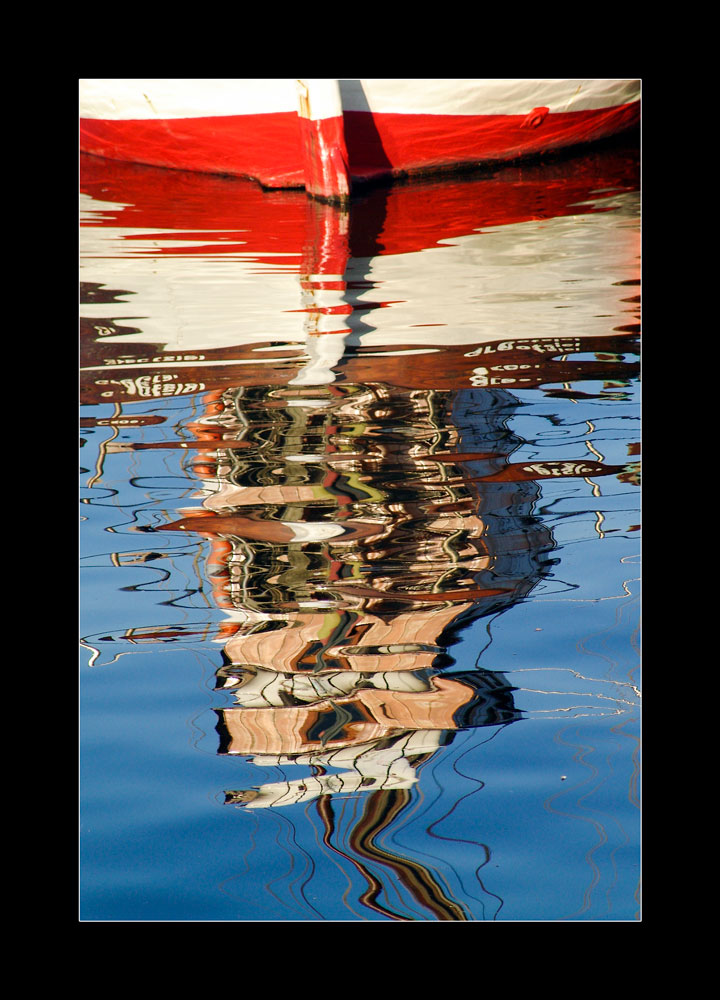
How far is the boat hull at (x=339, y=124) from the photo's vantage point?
179 cm

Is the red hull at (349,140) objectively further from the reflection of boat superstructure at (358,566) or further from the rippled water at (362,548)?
the reflection of boat superstructure at (358,566)

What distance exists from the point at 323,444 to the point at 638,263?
2.61ft

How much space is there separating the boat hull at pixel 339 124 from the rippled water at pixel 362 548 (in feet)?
0.17

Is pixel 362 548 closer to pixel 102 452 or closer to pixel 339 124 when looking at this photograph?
pixel 102 452

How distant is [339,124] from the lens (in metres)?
1.92

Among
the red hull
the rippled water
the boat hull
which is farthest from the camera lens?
the red hull

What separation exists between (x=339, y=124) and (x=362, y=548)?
852 mm

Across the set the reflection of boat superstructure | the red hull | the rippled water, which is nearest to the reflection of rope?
the rippled water

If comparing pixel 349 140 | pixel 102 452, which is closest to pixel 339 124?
pixel 349 140

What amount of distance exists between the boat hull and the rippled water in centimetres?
5

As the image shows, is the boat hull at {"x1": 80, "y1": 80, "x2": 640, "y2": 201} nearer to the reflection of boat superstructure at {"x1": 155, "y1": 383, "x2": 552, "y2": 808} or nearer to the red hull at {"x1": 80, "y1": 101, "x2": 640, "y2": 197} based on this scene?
the red hull at {"x1": 80, "y1": 101, "x2": 640, "y2": 197}

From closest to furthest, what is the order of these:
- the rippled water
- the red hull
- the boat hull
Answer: the rippled water → the boat hull → the red hull

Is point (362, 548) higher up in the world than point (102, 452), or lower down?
lower down

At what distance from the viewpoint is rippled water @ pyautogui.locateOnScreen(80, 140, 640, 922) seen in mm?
1498
